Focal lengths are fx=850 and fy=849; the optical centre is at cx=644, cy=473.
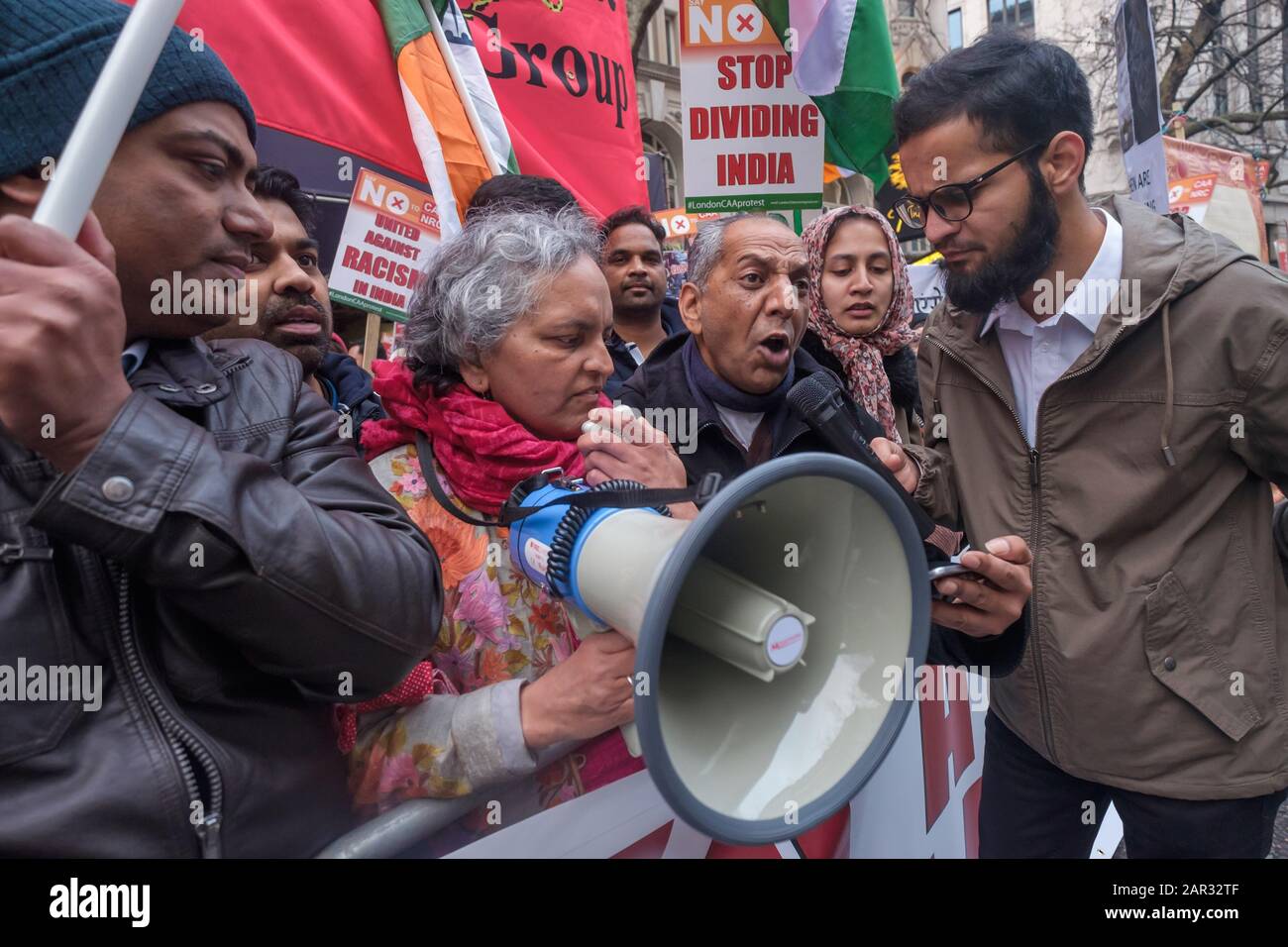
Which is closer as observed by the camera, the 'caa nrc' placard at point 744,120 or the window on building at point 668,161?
the 'caa nrc' placard at point 744,120

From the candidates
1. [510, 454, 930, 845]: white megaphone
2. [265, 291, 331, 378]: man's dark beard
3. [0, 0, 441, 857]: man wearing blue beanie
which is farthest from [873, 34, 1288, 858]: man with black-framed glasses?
[265, 291, 331, 378]: man's dark beard

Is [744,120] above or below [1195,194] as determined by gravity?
below

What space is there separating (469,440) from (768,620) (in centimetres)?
72

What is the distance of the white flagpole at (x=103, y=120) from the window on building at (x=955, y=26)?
3788cm

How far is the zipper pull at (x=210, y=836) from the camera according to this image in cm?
100

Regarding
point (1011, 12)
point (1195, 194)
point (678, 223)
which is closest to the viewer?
point (678, 223)

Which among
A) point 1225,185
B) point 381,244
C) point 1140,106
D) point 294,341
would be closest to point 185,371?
point 294,341

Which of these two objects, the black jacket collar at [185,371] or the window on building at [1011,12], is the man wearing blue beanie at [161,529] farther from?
the window on building at [1011,12]

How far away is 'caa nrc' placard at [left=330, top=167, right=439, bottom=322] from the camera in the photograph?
3064 mm

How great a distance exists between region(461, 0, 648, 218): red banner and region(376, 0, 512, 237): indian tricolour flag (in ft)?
1.68

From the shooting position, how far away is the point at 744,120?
353cm

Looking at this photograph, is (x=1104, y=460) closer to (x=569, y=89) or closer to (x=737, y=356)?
(x=737, y=356)

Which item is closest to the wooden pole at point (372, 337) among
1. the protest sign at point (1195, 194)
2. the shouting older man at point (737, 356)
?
the shouting older man at point (737, 356)

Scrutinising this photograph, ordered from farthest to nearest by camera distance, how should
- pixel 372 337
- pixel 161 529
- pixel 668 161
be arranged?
pixel 668 161
pixel 372 337
pixel 161 529
